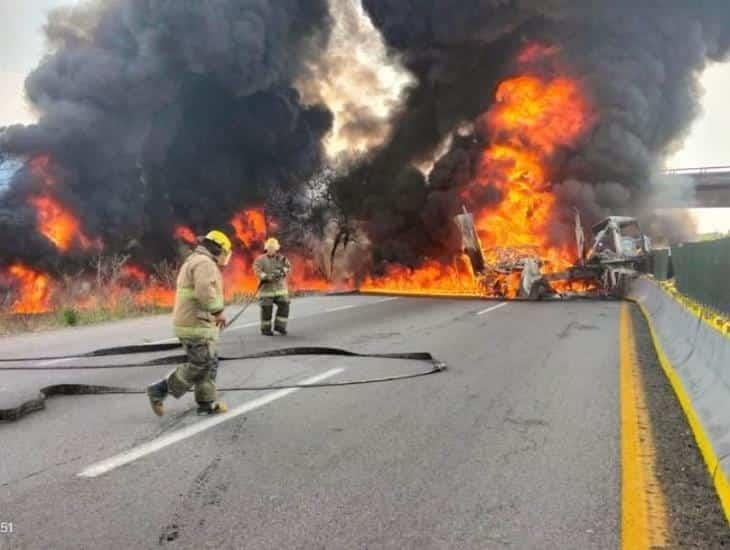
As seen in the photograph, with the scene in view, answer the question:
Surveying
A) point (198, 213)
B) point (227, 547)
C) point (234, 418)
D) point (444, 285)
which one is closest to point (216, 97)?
point (198, 213)

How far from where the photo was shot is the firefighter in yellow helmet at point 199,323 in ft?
18.9

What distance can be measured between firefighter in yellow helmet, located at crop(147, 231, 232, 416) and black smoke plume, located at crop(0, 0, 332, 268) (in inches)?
945

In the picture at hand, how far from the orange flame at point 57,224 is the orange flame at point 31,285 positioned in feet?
5.05

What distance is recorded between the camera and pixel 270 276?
1187 cm

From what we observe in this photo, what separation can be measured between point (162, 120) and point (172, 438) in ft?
108

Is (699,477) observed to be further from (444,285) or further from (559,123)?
(559,123)

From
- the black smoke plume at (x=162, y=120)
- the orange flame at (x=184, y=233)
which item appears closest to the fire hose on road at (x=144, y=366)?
the black smoke plume at (x=162, y=120)

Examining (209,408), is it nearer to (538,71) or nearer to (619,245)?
(619,245)

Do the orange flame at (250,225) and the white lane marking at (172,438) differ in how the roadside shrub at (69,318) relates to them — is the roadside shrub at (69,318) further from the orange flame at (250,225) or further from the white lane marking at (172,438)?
the orange flame at (250,225)

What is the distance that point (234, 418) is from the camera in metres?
5.75

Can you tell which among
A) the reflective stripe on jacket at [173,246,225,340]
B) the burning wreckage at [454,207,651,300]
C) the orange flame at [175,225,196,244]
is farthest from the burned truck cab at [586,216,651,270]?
the orange flame at [175,225,196,244]

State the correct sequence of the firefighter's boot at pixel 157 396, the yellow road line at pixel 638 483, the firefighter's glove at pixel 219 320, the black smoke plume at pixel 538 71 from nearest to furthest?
the yellow road line at pixel 638 483, the firefighter's boot at pixel 157 396, the firefighter's glove at pixel 219 320, the black smoke plume at pixel 538 71

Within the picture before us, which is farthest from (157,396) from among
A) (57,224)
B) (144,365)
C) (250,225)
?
(250,225)

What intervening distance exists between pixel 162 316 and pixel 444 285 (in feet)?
47.0
